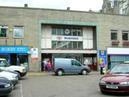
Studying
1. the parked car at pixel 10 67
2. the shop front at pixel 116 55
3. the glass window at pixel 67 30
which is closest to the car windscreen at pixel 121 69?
the parked car at pixel 10 67

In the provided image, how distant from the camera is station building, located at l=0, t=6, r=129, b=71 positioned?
138 ft

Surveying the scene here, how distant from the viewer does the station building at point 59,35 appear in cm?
4215

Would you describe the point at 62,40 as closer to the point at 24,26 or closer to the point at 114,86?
the point at 24,26

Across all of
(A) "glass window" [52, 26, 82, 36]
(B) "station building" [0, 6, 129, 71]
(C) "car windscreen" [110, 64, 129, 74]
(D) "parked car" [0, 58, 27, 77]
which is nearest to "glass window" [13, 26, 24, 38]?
(B) "station building" [0, 6, 129, 71]

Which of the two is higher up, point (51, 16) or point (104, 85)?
point (51, 16)

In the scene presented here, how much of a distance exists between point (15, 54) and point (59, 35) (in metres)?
6.72

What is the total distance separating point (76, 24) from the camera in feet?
149

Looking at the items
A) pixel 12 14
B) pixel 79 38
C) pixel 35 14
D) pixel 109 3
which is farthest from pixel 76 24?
pixel 109 3

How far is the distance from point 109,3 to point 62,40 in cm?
2872

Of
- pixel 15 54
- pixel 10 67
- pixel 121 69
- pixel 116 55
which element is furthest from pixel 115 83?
pixel 116 55

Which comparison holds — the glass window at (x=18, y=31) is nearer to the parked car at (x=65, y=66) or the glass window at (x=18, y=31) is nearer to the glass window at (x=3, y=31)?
the glass window at (x=3, y=31)

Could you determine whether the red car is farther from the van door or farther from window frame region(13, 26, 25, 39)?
window frame region(13, 26, 25, 39)

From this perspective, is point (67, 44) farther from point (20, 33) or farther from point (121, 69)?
point (121, 69)

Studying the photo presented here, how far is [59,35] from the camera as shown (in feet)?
149
